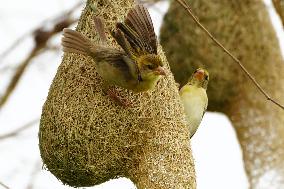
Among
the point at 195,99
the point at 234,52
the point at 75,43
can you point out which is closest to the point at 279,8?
the point at 195,99

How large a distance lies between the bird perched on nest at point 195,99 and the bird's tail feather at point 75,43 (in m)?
0.80

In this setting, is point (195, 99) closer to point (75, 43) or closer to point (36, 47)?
point (75, 43)

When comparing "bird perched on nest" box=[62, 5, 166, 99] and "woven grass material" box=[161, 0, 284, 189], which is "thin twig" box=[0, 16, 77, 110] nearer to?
"woven grass material" box=[161, 0, 284, 189]

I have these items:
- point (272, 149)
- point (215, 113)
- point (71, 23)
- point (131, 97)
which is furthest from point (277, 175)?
point (131, 97)

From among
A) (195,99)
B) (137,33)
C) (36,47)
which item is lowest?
(195,99)

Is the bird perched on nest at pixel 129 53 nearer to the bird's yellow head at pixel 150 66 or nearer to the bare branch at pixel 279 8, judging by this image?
the bird's yellow head at pixel 150 66

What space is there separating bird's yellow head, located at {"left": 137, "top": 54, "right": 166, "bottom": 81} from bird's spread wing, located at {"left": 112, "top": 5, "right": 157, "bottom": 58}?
43mm

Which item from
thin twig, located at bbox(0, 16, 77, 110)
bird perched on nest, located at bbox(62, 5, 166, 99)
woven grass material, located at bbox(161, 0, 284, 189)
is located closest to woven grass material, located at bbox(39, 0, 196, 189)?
bird perched on nest, located at bbox(62, 5, 166, 99)

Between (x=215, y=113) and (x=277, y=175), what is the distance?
0.95m

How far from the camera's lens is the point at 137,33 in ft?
12.0

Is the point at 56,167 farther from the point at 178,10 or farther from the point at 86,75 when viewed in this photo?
the point at 178,10

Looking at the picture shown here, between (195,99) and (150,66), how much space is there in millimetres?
903

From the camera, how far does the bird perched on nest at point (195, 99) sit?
4.36 metres

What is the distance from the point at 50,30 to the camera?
561cm
